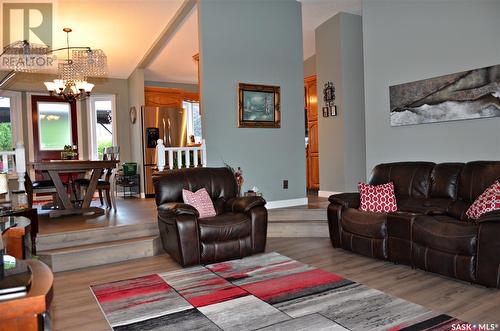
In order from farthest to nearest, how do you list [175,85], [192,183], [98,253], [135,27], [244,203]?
[175,85] → [135,27] → [192,183] → [244,203] → [98,253]

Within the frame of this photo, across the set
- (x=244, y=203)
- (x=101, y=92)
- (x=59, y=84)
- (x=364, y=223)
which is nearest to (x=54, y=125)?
(x=101, y=92)

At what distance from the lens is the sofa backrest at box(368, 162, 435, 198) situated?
3.97 m

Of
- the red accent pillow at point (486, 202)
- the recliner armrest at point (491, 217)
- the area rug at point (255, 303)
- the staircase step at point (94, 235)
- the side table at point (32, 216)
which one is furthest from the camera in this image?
the staircase step at point (94, 235)

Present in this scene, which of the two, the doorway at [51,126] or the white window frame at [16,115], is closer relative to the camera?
the white window frame at [16,115]

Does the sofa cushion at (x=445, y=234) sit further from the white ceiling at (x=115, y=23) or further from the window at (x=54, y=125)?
the window at (x=54, y=125)

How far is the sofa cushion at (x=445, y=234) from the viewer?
290 centimetres

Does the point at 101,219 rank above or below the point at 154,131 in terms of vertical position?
below

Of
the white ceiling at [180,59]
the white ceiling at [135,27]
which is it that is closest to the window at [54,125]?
the white ceiling at [135,27]

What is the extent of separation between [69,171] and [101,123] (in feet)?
11.6

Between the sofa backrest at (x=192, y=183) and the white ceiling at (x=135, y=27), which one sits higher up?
the white ceiling at (x=135, y=27)

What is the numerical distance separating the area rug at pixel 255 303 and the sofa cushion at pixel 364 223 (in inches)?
27.0

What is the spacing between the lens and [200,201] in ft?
13.5

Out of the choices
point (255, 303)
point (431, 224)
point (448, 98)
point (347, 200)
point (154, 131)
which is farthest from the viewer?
point (154, 131)

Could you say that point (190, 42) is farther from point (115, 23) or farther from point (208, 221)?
point (208, 221)
